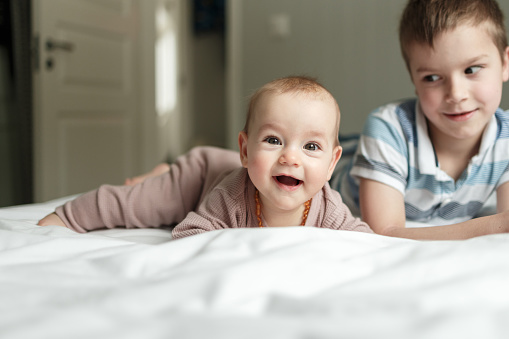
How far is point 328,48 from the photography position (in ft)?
8.24

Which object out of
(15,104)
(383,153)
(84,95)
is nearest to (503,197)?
(383,153)

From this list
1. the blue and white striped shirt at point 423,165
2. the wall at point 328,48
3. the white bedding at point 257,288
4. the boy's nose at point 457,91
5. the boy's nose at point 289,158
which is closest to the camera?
the white bedding at point 257,288

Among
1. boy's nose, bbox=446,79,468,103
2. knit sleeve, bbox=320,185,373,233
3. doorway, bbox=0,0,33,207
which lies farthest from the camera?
doorway, bbox=0,0,33,207

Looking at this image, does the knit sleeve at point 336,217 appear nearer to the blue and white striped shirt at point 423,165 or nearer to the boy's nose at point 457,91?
the blue and white striped shirt at point 423,165

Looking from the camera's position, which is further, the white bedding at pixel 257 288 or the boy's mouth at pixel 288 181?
the boy's mouth at pixel 288 181

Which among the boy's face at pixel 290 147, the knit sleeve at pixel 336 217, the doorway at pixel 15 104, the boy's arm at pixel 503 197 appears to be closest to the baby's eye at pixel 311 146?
the boy's face at pixel 290 147

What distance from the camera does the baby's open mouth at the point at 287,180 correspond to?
0.82m

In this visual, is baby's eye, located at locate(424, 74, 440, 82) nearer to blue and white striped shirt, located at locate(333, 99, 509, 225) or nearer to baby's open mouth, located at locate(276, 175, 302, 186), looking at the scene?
blue and white striped shirt, located at locate(333, 99, 509, 225)

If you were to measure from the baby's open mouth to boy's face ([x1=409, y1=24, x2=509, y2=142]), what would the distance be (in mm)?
437

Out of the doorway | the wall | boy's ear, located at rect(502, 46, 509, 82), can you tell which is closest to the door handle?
the doorway

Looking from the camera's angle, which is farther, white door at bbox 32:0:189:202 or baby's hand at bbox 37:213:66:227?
white door at bbox 32:0:189:202

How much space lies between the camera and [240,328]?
16.7 inches

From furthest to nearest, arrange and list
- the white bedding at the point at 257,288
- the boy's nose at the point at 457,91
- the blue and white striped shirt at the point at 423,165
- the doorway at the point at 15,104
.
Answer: the doorway at the point at 15,104
the blue and white striped shirt at the point at 423,165
the boy's nose at the point at 457,91
the white bedding at the point at 257,288

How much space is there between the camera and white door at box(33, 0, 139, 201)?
2385 mm
